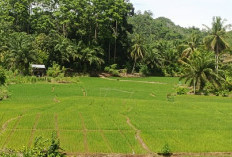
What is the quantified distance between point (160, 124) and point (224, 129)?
3.39m

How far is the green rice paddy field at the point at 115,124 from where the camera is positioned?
37.6ft

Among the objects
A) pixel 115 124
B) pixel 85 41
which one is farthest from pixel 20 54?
pixel 115 124

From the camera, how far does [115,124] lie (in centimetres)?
1405

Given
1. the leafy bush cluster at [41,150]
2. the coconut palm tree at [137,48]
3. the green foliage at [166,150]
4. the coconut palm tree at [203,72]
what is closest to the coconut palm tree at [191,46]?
the coconut palm tree at [137,48]

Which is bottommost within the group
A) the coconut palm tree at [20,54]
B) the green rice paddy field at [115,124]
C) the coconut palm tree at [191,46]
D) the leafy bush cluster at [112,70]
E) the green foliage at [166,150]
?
the green foliage at [166,150]

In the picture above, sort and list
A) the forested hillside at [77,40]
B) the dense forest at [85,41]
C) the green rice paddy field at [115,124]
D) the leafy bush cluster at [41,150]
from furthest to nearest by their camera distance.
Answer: the forested hillside at [77,40] < the dense forest at [85,41] < the green rice paddy field at [115,124] < the leafy bush cluster at [41,150]

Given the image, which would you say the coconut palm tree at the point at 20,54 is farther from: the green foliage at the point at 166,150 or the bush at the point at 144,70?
the green foliage at the point at 166,150

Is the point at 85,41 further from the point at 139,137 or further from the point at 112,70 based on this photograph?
the point at 139,137

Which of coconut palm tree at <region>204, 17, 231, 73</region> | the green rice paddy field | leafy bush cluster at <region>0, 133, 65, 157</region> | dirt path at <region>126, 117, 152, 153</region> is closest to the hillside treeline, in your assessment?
coconut palm tree at <region>204, 17, 231, 73</region>

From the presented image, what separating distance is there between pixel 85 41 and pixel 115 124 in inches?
1193

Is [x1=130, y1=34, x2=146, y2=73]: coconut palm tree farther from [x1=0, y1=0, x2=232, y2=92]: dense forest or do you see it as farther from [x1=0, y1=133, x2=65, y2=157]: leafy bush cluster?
[x1=0, y1=133, x2=65, y2=157]: leafy bush cluster

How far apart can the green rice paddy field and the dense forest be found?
14.5 meters

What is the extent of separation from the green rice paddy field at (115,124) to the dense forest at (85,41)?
47.5ft

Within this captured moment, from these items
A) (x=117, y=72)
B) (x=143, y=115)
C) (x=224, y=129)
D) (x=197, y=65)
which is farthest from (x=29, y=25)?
(x=224, y=129)
